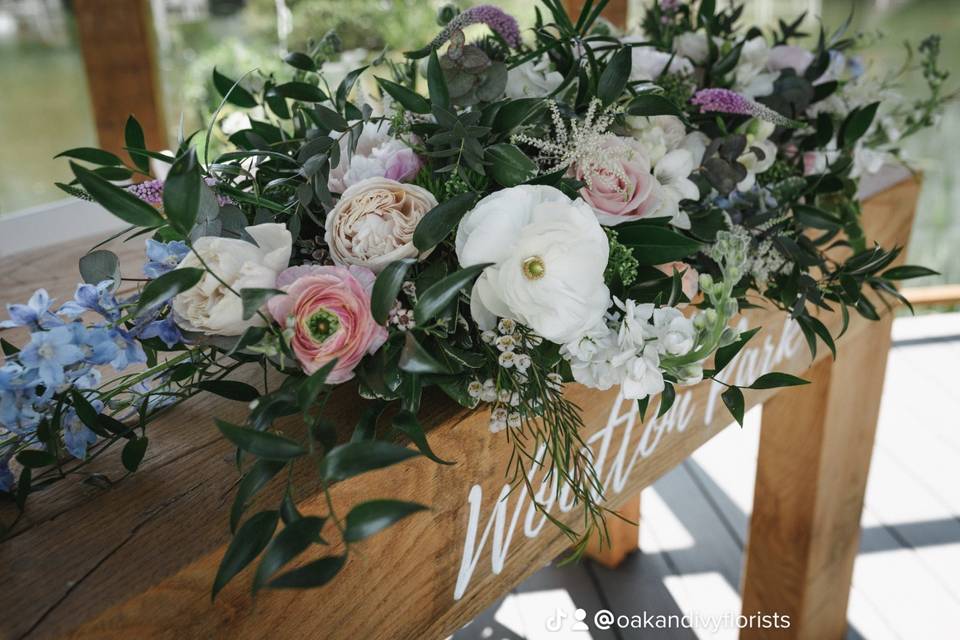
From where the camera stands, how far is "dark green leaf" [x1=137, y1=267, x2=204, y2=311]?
0.46m

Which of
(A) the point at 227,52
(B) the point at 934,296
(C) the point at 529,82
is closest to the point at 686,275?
(C) the point at 529,82

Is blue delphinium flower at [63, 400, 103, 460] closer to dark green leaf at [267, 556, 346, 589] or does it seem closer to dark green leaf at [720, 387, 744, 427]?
dark green leaf at [267, 556, 346, 589]

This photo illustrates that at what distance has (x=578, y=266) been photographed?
501mm

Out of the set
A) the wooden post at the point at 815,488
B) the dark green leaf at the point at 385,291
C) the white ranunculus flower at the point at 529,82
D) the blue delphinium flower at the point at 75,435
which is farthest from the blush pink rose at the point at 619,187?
the wooden post at the point at 815,488

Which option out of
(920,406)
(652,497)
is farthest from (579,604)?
(920,406)

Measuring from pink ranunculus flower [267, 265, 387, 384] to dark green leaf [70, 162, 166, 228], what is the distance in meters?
0.09

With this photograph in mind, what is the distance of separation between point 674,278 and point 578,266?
97 mm

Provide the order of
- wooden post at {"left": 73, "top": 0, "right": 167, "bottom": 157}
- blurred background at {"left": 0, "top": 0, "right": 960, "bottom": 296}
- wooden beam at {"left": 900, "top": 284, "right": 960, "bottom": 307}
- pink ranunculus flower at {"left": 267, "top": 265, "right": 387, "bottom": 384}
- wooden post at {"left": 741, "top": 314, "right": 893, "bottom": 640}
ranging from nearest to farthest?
pink ranunculus flower at {"left": 267, "top": 265, "right": 387, "bottom": 384} < wooden post at {"left": 741, "top": 314, "right": 893, "bottom": 640} < wooden post at {"left": 73, "top": 0, "right": 167, "bottom": 157} < wooden beam at {"left": 900, "top": 284, "right": 960, "bottom": 307} < blurred background at {"left": 0, "top": 0, "right": 960, "bottom": 296}

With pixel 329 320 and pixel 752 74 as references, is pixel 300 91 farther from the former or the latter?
pixel 752 74

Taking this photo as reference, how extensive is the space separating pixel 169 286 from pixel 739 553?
2.00 m

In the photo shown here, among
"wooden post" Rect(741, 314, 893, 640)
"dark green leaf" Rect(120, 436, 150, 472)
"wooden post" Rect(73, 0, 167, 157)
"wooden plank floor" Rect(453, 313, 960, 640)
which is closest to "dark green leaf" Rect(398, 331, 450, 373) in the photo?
"dark green leaf" Rect(120, 436, 150, 472)

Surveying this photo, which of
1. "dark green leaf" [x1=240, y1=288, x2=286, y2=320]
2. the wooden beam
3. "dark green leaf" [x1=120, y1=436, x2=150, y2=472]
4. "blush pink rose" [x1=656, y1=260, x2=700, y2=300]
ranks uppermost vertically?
"dark green leaf" [x1=240, y1=288, x2=286, y2=320]

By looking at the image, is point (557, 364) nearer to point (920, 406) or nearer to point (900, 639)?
point (900, 639)

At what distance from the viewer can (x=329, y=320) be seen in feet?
1.61
